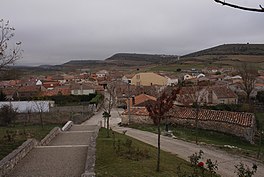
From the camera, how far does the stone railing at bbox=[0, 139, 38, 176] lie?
10.3 m

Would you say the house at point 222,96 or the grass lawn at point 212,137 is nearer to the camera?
the grass lawn at point 212,137

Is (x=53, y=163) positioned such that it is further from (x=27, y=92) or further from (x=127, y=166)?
(x=27, y=92)

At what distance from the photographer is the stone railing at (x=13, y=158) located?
10307 mm

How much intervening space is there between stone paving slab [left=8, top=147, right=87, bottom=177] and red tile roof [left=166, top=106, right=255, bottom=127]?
555 inches

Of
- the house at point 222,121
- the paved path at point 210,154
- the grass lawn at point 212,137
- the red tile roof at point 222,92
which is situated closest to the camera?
the paved path at point 210,154

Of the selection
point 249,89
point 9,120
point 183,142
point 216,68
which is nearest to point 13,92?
point 9,120

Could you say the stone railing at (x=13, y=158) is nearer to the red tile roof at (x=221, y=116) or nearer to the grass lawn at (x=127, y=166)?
the grass lawn at (x=127, y=166)

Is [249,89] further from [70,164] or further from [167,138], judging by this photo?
[70,164]

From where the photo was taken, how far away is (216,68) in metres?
109

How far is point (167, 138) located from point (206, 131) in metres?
5.11

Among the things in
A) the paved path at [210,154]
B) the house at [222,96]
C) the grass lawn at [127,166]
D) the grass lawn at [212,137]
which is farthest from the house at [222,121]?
the house at [222,96]

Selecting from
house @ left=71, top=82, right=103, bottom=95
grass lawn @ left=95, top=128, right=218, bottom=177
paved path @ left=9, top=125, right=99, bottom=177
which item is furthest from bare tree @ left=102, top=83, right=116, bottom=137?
house @ left=71, top=82, right=103, bottom=95

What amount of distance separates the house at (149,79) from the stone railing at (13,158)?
57.9m

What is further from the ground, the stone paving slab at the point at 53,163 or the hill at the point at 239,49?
the hill at the point at 239,49
